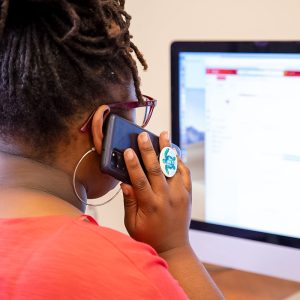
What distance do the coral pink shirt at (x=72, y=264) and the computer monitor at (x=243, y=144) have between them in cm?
45

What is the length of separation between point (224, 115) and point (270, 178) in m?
0.14

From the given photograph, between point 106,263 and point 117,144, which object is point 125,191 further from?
point 106,263

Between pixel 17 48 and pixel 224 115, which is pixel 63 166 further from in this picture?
pixel 224 115

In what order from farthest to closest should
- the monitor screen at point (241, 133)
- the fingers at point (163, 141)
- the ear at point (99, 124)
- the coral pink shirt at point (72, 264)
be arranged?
the monitor screen at point (241, 133) < the fingers at point (163, 141) < the ear at point (99, 124) < the coral pink shirt at point (72, 264)

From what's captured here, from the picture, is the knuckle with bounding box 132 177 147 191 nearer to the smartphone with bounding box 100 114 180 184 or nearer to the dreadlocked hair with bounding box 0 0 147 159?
the smartphone with bounding box 100 114 180 184

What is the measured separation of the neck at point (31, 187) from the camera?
2.33 feet

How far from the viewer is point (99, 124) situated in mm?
743

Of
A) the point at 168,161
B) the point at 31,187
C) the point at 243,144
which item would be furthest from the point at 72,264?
the point at 243,144

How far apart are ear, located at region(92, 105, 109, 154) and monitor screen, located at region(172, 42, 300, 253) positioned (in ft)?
1.28

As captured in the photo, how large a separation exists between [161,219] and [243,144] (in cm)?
34

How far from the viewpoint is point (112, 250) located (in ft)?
2.16

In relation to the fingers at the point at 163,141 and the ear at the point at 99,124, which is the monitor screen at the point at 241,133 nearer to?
the fingers at the point at 163,141

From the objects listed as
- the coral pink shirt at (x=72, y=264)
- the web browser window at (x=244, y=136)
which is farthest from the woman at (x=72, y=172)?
the web browser window at (x=244, y=136)

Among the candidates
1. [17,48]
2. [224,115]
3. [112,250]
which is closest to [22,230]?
[112,250]
